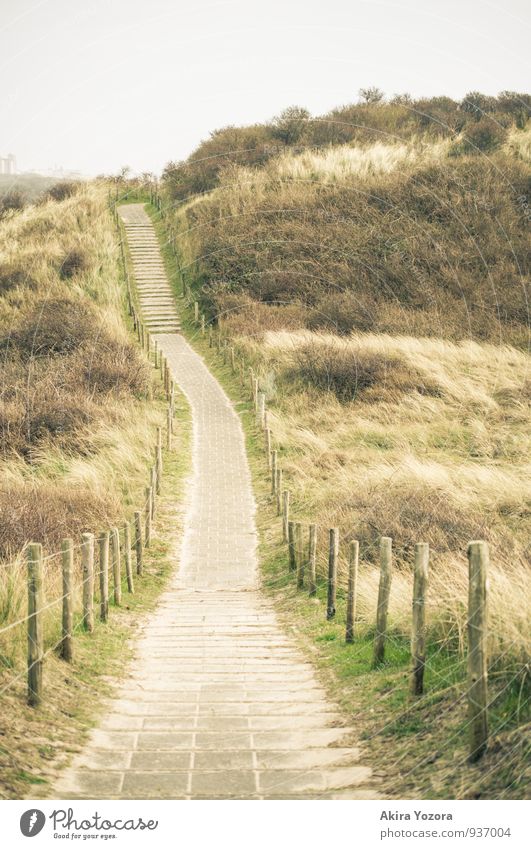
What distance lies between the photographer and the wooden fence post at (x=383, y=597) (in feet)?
25.8

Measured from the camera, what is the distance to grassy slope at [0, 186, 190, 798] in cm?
616

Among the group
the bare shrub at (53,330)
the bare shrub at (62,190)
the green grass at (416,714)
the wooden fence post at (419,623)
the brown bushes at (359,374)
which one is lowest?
the green grass at (416,714)

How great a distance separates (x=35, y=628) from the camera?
6.70 m

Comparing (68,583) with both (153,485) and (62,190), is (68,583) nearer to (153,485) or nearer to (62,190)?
(153,485)

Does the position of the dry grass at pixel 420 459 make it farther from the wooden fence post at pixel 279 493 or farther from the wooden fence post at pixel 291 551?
the wooden fence post at pixel 291 551

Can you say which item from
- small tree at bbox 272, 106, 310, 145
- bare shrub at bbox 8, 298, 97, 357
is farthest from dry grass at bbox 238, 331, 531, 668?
small tree at bbox 272, 106, 310, 145

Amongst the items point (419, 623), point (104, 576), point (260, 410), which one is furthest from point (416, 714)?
point (260, 410)

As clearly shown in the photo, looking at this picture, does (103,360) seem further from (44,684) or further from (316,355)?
(44,684)

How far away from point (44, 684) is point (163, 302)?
28.5 m

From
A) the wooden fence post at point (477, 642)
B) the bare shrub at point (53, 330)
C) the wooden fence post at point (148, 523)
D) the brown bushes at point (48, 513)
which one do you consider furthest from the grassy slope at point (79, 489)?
the wooden fence post at point (477, 642)

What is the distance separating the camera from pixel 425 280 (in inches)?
1251

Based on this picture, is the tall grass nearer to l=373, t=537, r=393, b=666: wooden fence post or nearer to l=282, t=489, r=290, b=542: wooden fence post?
l=282, t=489, r=290, b=542: wooden fence post

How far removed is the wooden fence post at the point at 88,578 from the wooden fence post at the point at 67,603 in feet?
1.92

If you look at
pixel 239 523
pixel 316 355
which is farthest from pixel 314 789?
pixel 316 355
